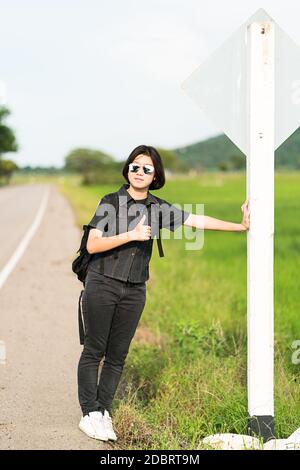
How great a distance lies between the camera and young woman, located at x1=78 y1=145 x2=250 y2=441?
3.93 meters

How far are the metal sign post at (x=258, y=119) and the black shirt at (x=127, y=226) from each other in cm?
53

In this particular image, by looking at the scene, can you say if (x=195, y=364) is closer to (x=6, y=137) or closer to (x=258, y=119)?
(x=258, y=119)

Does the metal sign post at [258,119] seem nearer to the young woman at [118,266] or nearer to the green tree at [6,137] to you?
the young woman at [118,266]

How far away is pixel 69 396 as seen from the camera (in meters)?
4.85

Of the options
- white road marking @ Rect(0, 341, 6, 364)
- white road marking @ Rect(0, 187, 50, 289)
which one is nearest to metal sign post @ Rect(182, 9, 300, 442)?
white road marking @ Rect(0, 341, 6, 364)

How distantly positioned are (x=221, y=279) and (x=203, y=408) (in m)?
5.54

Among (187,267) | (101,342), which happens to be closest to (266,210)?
(101,342)

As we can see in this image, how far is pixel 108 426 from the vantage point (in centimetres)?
406

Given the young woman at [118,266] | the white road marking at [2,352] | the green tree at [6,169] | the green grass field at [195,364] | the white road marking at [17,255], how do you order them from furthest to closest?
the green tree at [6,169]
the white road marking at [17,255]
the white road marking at [2,352]
the green grass field at [195,364]
the young woman at [118,266]

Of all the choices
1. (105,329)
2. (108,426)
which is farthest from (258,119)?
(108,426)

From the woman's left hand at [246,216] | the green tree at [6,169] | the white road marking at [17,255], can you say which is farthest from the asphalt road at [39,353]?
the green tree at [6,169]

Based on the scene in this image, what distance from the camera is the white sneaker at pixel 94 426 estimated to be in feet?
13.1

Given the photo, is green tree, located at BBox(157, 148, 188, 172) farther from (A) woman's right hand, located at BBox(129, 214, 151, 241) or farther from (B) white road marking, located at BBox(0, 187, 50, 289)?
(A) woman's right hand, located at BBox(129, 214, 151, 241)
